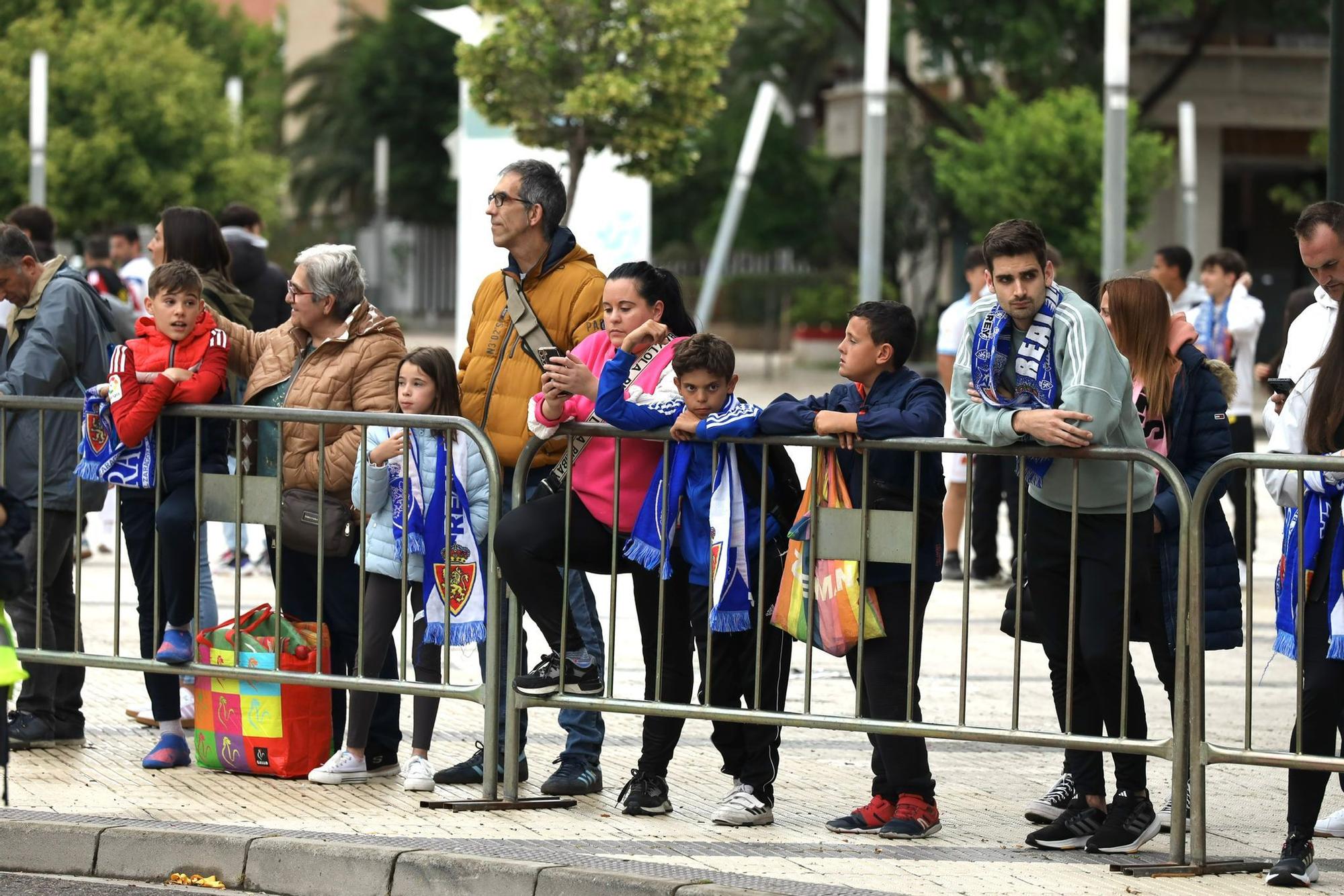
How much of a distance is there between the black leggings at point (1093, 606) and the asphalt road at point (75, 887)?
2572mm

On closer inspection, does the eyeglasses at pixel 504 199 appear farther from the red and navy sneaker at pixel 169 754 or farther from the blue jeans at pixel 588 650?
the red and navy sneaker at pixel 169 754

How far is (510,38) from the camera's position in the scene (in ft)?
73.3

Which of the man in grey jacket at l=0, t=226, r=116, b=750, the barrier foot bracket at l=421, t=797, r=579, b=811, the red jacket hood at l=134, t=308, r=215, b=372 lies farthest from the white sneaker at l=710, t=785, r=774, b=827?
the man in grey jacket at l=0, t=226, r=116, b=750

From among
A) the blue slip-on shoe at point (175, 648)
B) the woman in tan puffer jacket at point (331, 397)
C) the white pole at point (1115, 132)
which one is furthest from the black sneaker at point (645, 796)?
the white pole at point (1115, 132)

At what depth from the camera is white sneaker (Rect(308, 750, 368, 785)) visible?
6.79 metres

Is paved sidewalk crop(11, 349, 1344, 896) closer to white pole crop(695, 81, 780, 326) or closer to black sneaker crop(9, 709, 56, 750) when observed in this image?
black sneaker crop(9, 709, 56, 750)

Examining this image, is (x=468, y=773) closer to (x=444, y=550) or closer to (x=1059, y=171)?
(x=444, y=550)

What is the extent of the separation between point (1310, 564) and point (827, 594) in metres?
1.40

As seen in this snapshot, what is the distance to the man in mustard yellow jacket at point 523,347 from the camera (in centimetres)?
655

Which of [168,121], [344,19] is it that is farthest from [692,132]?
[344,19]

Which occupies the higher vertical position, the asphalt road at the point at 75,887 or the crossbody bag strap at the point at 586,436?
the crossbody bag strap at the point at 586,436

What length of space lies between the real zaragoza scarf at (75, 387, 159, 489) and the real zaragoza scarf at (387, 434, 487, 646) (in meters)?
0.95

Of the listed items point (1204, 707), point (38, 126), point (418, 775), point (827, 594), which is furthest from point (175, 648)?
point (38, 126)

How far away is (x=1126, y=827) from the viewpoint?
6.02 metres
